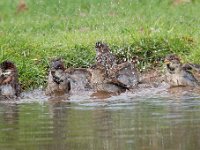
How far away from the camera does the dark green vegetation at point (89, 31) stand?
1500 cm

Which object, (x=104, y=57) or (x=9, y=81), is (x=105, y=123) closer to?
(x=9, y=81)

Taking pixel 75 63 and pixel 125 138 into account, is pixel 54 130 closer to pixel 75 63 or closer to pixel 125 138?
pixel 125 138

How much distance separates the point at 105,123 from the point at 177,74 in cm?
434

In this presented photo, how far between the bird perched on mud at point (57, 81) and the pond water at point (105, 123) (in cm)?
75

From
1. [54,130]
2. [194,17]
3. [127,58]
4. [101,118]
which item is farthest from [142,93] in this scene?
[194,17]

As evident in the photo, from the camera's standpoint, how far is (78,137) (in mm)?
8328

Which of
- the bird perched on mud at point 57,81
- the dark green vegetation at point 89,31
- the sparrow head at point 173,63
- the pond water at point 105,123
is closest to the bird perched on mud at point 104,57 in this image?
the bird perched on mud at point 57,81

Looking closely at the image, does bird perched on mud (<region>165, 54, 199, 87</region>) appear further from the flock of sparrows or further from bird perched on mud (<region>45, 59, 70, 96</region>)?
bird perched on mud (<region>45, 59, 70, 96</region>)

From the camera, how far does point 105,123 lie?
9.19m

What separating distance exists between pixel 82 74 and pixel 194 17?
24.1 feet

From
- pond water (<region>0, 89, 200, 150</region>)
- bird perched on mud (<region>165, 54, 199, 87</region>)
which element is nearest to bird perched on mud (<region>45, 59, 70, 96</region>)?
pond water (<region>0, 89, 200, 150</region>)

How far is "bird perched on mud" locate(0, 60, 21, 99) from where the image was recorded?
12.9 m

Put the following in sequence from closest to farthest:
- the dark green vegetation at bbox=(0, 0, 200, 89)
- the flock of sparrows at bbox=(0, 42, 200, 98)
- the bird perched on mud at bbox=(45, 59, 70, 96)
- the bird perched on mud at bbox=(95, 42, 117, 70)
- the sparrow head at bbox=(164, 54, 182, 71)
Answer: the flock of sparrows at bbox=(0, 42, 200, 98)
the bird perched on mud at bbox=(45, 59, 70, 96)
the sparrow head at bbox=(164, 54, 182, 71)
the bird perched on mud at bbox=(95, 42, 117, 70)
the dark green vegetation at bbox=(0, 0, 200, 89)

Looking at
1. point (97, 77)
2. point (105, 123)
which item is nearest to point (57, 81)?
point (97, 77)
